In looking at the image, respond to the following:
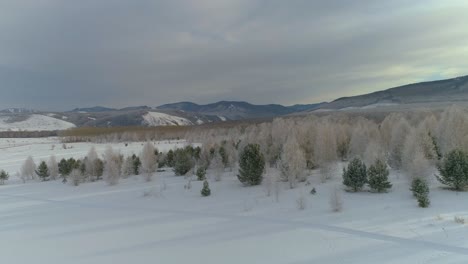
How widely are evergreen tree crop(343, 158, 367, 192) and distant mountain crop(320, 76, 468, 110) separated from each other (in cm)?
12990

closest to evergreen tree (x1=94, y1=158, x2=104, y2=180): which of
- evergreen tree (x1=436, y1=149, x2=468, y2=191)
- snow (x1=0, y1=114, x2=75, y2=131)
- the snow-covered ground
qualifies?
the snow-covered ground

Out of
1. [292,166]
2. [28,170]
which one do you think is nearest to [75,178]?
[28,170]

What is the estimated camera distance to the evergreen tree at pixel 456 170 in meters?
9.83

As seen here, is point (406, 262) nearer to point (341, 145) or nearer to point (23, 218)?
point (23, 218)

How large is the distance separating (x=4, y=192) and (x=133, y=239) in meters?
11.9

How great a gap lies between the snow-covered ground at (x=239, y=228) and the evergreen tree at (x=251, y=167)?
48 centimetres

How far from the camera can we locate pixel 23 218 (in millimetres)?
10680

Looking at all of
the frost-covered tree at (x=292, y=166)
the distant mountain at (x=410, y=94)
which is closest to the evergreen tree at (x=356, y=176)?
the frost-covered tree at (x=292, y=166)

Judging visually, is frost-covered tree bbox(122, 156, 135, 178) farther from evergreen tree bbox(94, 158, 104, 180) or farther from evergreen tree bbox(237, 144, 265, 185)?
evergreen tree bbox(237, 144, 265, 185)

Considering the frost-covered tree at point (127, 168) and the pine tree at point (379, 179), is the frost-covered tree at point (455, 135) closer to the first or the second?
the pine tree at point (379, 179)

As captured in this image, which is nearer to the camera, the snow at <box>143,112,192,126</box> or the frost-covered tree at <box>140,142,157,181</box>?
the frost-covered tree at <box>140,142,157,181</box>

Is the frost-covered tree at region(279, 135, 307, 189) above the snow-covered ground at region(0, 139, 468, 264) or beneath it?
above

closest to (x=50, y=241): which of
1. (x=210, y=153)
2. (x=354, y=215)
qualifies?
(x=354, y=215)

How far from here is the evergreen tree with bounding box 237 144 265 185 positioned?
42.9ft
